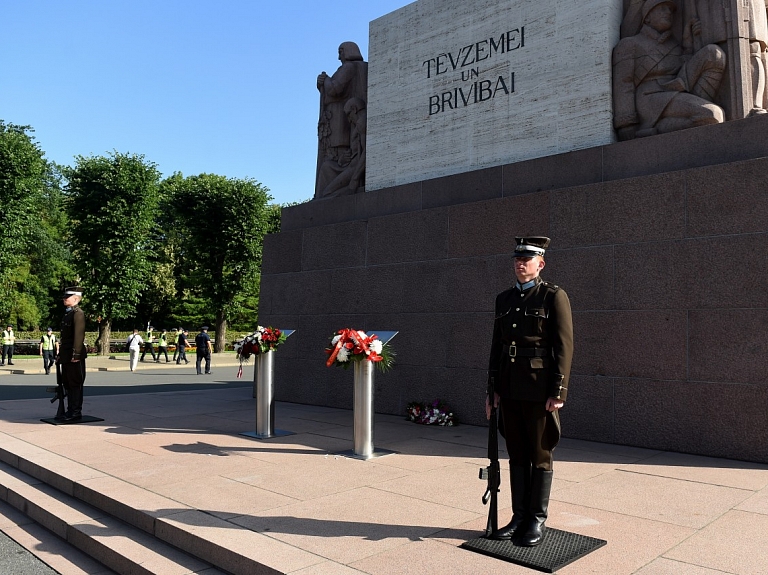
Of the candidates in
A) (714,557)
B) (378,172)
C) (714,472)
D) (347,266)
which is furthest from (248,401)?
(714,557)

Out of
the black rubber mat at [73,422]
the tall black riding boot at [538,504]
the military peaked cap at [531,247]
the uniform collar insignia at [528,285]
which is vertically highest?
the military peaked cap at [531,247]

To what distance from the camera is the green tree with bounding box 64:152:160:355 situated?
115 ft

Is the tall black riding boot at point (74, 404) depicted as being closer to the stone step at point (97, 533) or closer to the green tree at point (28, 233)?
the stone step at point (97, 533)

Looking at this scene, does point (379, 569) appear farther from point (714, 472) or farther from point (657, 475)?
point (714, 472)

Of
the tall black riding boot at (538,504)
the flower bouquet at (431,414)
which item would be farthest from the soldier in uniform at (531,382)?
the flower bouquet at (431,414)

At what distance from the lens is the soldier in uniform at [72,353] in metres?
9.88

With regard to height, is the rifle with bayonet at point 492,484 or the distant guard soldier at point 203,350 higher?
the distant guard soldier at point 203,350

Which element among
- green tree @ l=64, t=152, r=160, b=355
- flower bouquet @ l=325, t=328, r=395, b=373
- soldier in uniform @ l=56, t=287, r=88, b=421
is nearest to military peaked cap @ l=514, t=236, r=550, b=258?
flower bouquet @ l=325, t=328, r=395, b=373

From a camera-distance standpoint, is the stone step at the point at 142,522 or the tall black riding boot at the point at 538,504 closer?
the stone step at the point at 142,522

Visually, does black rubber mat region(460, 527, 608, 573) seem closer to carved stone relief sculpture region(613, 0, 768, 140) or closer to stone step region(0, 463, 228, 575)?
stone step region(0, 463, 228, 575)

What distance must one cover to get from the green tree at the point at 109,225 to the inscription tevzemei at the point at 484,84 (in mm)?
26867

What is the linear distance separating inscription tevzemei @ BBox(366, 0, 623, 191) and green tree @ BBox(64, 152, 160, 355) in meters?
26.9

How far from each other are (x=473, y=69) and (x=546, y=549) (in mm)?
8314

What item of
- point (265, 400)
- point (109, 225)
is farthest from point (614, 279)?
point (109, 225)
